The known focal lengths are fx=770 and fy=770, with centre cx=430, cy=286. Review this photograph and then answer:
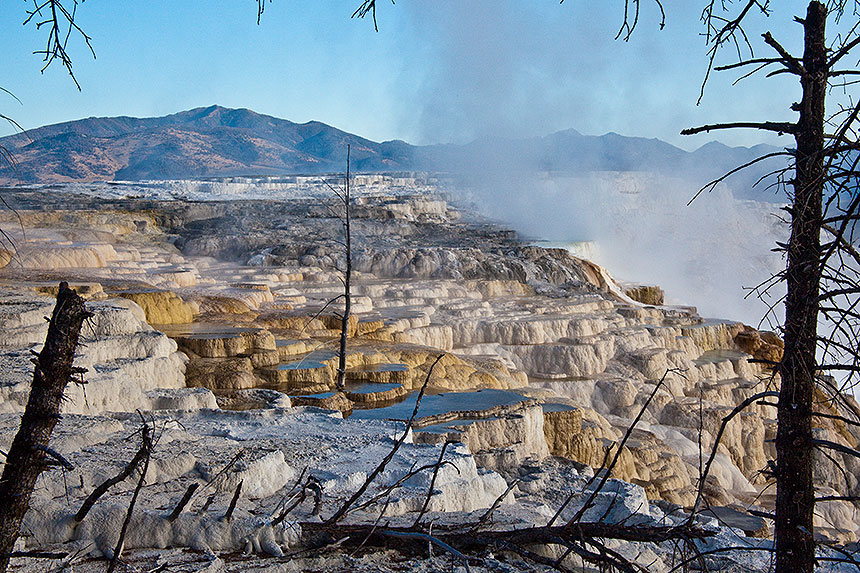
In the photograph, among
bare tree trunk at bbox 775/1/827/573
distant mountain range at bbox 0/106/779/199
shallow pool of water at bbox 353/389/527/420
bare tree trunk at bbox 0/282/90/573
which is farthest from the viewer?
distant mountain range at bbox 0/106/779/199

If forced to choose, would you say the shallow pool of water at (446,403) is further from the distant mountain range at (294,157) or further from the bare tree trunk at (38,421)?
the distant mountain range at (294,157)

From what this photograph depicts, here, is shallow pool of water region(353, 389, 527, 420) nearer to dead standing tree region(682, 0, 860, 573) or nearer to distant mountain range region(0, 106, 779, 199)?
dead standing tree region(682, 0, 860, 573)

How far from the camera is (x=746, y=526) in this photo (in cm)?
1100

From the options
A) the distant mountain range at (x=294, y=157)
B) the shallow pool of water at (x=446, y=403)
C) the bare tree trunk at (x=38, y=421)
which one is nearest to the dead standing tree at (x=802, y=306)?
the bare tree trunk at (x=38, y=421)

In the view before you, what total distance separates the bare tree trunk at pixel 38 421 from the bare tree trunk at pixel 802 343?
93.7 inches

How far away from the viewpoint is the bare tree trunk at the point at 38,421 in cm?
200

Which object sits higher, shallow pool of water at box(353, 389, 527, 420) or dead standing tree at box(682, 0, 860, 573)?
dead standing tree at box(682, 0, 860, 573)

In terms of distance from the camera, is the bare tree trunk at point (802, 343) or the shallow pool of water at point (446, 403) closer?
the bare tree trunk at point (802, 343)

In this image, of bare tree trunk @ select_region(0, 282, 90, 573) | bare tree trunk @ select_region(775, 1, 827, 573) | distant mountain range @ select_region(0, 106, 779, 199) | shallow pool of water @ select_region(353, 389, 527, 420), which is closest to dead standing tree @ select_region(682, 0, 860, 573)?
bare tree trunk @ select_region(775, 1, 827, 573)

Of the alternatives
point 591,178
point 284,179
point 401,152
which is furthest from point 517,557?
point 401,152

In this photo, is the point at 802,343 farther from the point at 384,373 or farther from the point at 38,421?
the point at 384,373

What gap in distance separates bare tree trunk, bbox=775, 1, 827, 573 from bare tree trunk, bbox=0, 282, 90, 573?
2380 millimetres

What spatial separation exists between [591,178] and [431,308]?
52437mm

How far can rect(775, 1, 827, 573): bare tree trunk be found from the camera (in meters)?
2.83
